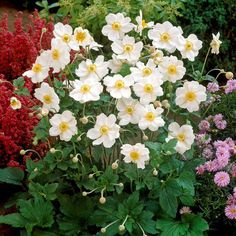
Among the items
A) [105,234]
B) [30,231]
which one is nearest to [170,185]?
[105,234]

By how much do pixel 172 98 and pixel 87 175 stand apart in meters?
0.59

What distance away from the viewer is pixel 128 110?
2.98 meters

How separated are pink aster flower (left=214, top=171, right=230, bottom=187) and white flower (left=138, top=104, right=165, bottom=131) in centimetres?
56

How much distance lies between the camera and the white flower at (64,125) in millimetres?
2973

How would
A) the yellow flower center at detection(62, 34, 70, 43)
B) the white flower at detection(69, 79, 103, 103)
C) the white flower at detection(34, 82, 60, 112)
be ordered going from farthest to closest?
1. the yellow flower center at detection(62, 34, 70, 43)
2. the white flower at detection(34, 82, 60, 112)
3. the white flower at detection(69, 79, 103, 103)

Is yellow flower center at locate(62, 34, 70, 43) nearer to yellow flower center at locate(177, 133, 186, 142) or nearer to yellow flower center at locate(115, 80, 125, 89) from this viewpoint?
yellow flower center at locate(115, 80, 125, 89)

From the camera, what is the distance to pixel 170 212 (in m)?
3.21

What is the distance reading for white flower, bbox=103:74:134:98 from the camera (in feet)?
9.57

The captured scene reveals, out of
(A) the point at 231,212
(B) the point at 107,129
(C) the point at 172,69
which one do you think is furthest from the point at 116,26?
(A) the point at 231,212

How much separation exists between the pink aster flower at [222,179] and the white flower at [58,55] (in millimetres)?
991

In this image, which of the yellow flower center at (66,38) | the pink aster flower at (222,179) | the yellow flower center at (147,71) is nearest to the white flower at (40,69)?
the yellow flower center at (66,38)

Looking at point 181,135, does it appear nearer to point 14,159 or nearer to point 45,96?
point 45,96

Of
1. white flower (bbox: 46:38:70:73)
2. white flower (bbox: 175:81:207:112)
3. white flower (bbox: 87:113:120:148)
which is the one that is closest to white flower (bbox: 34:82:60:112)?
white flower (bbox: 46:38:70:73)

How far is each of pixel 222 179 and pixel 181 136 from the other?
0.39 meters
